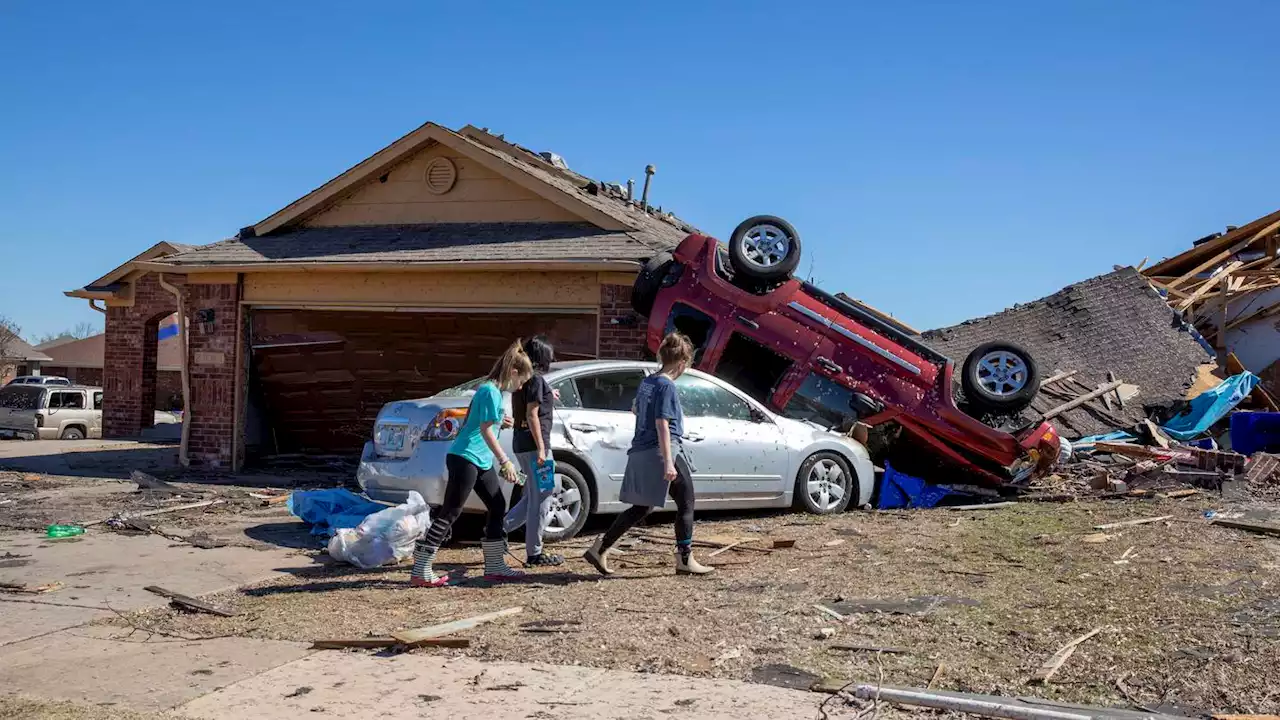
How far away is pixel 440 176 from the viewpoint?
51.1 feet

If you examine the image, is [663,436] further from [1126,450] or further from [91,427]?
[91,427]

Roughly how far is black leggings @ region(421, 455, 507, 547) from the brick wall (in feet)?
18.9

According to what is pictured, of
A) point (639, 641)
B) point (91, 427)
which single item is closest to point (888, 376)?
point (639, 641)

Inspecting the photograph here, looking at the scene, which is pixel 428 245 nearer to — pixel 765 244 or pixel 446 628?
pixel 765 244

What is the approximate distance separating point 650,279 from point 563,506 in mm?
3505

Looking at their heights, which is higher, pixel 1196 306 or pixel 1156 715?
pixel 1196 306

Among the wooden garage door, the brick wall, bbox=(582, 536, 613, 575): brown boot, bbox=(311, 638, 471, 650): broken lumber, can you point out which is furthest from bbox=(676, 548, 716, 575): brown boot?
the wooden garage door

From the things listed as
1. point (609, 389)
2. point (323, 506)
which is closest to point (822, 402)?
point (609, 389)

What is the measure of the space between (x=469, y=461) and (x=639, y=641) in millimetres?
2077

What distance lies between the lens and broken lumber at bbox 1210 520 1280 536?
26.6ft

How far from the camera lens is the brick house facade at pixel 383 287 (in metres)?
13.7

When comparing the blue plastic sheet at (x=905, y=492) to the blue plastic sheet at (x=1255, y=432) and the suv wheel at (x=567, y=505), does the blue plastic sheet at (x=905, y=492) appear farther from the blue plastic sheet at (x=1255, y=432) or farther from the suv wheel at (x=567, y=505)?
the blue plastic sheet at (x=1255, y=432)

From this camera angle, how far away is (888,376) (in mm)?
10422

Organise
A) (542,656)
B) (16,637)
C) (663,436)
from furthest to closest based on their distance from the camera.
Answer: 1. (663,436)
2. (16,637)
3. (542,656)
